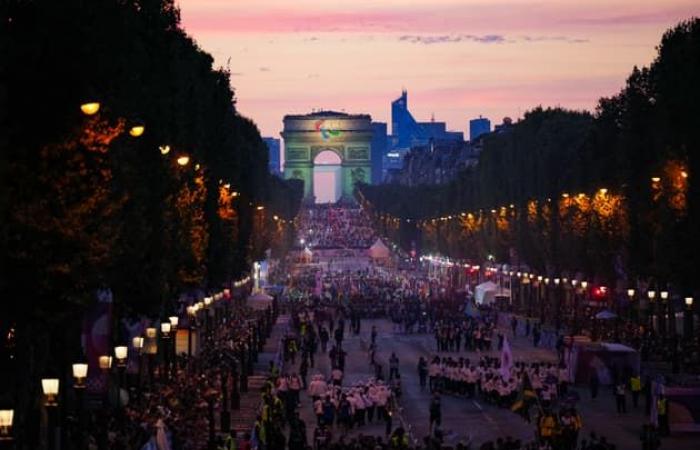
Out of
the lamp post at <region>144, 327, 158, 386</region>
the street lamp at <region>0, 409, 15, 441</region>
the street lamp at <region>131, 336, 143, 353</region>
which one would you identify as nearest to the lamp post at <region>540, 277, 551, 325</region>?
the lamp post at <region>144, 327, 158, 386</region>

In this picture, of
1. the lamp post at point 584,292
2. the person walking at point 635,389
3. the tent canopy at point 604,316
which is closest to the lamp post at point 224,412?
the person walking at point 635,389

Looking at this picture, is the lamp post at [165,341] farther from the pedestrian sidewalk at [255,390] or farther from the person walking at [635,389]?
the person walking at [635,389]

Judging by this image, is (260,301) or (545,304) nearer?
(260,301)

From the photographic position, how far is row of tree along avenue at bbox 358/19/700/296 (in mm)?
73938

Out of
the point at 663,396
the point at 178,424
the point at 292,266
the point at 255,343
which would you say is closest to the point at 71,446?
the point at 178,424

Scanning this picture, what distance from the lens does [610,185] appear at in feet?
313

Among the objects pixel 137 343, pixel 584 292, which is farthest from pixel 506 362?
pixel 584 292

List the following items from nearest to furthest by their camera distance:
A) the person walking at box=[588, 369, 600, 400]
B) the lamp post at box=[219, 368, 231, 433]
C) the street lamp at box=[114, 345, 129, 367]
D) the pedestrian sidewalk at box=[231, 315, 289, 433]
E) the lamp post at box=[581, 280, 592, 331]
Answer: the street lamp at box=[114, 345, 129, 367]
the lamp post at box=[219, 368, 231, 433]
the pedestrian sidewalk at box=[231, 315, 289, 433]
the person walking at box=[588, 369, 600, 400]
the lamp post at box=[581, 280, 592, 331]

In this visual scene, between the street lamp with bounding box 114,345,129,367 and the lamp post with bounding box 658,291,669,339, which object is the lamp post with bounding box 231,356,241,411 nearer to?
the street lamp with bounding box 114,345,129,367

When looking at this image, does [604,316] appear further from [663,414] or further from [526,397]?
[663,414]

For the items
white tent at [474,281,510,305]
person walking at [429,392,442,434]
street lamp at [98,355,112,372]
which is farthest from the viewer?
white tent at [474,281,510,305]

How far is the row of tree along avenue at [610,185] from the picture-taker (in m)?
73.9

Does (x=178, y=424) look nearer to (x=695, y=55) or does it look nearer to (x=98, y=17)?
(x=98, y=17)

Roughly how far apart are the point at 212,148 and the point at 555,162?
43016 mm
